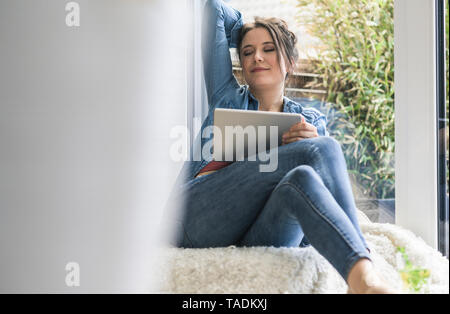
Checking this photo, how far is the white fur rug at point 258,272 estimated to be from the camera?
86cm

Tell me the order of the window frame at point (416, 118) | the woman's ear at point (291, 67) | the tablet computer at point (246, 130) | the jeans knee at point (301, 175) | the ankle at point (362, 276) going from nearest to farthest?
the ankle at point (362, 276) → the jeans knee at point (301, 175) → the tablet computer at point (246, 130) → the window frame at point (416, 118) → the woman's ear at point (291, 67)

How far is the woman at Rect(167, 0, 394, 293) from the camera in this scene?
0.83 m

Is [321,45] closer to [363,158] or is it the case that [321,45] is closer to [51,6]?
[363,158]

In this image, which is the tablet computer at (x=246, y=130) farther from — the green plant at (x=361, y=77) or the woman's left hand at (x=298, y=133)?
the green plant at (x=361, y=77)

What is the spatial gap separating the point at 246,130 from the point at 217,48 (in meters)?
0.41

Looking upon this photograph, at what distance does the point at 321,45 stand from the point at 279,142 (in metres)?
0.48

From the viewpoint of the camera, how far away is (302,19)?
4.48 ft

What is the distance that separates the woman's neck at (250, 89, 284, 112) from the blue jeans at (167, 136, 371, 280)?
371 millimetres

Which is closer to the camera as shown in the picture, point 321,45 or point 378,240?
point 378,240

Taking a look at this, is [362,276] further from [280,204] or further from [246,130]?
[246,130]

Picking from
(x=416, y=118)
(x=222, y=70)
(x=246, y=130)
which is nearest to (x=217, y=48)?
(x=222, y=70)

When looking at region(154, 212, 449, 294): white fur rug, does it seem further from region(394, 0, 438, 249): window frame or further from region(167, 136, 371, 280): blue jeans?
region(394, 0, 438, 249): window frame

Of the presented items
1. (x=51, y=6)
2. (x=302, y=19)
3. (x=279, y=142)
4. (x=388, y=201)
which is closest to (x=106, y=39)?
(x=51, y=6)

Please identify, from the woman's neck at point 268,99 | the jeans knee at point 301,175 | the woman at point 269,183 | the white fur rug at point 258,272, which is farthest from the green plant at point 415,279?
the woman's neck at point 268,99
